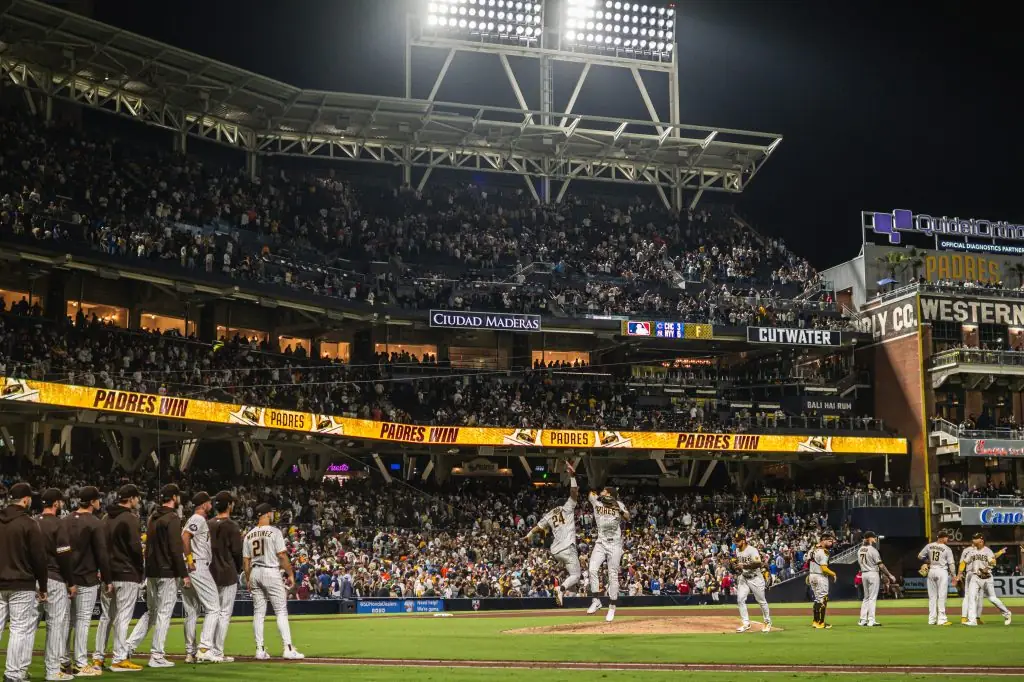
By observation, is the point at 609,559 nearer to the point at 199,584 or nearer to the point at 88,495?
the point at 199,584

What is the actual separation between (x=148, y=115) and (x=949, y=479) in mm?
44351

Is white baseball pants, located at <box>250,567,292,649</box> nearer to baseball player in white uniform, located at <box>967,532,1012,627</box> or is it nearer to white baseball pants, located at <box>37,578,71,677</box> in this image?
white baseball pants, located at <box>37,578,71,677</box>

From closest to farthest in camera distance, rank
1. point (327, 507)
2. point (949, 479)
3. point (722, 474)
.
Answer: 1. point (327, 507)
2. point (949, 479)
3. point (722, 474)

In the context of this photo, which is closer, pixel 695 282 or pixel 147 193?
pixel 147 193

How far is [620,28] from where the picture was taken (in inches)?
2424

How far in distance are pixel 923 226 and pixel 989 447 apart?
48.5ft

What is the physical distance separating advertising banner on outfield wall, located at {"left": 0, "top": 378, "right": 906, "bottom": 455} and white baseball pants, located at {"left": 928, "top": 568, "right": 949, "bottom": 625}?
26001mm

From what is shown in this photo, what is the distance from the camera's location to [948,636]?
18781 millimetres

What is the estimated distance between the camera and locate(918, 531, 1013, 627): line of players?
22.5m

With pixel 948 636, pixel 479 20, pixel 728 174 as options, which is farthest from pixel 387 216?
pixel 948 636

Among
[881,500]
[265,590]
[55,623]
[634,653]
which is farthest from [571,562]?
[881,500]

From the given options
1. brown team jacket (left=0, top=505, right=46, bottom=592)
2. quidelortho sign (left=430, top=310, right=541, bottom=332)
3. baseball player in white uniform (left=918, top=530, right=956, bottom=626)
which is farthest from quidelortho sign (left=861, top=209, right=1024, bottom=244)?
brown team jacket (left=0, top=505, right=46, bottom=592)

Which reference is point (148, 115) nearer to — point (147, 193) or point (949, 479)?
point (147, 193)

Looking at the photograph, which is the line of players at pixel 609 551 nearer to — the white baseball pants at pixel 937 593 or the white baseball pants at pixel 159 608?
the white baseball pants at pixel 937 593
